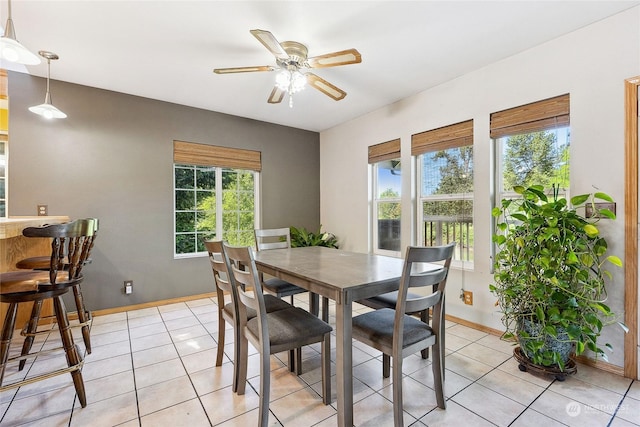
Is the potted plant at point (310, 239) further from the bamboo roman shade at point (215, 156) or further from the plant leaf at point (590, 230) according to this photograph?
the plant leaf at point (590, 230)

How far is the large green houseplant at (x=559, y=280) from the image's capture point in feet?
6.20

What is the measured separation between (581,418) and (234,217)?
392cm

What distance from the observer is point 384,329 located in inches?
64.1

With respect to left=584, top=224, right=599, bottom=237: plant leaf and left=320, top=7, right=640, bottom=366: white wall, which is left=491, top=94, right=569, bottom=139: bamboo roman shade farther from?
left=584, top=224, right=599, bottom=237: plant leaf

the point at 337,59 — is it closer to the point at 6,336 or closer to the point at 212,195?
the point at 6,336

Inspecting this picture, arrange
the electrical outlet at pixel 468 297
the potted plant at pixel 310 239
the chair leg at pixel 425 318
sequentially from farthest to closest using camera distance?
the potted plant at pixel 310 239 → the electrical outlet at pixel 468 297 → the chair leg at pixel 425 318

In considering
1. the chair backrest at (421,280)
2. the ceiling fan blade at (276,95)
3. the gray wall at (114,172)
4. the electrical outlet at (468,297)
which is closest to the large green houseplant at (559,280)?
the electrical outlet at (468,297)

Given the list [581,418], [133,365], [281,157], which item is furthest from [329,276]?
[281,157]

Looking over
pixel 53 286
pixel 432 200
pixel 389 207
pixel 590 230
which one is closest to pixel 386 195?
pixel 389 207

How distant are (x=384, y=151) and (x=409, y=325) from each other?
2.57m

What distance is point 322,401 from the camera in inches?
68.8

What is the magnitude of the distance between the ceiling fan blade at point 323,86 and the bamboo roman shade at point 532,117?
1.45 metres

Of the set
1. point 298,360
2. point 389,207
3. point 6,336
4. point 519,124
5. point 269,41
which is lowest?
point 298,360

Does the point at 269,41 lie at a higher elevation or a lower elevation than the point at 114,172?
higher
